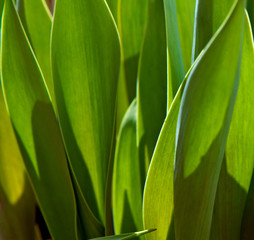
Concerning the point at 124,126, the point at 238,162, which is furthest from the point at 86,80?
the point at 238,162

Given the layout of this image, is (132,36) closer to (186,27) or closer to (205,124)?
(186,27)

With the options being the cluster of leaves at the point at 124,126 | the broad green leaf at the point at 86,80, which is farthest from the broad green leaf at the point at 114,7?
the broad green leaf at the point at 86,80

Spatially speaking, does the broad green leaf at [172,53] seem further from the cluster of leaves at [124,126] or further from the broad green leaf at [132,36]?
the broad green leaf at [132,36]

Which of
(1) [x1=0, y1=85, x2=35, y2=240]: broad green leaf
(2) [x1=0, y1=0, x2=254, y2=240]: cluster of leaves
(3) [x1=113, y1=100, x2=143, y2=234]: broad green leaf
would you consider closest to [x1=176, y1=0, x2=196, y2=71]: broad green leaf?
(2) [x1=0, y1=0, x2=254, y2=240]: cluster of leaves

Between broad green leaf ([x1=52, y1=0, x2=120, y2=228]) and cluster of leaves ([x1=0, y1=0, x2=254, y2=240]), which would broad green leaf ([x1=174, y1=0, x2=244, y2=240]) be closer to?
cluster of leaves ([x1=0, y1=0, x2=254, y2=240])

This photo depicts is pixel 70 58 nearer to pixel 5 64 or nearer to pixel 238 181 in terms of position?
pixel 5 64

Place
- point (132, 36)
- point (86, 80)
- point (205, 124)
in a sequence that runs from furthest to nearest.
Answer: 1. point (132, 36)
2. point (86, 80)
3. point (205, 124)
